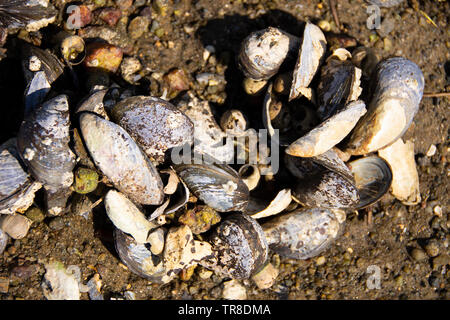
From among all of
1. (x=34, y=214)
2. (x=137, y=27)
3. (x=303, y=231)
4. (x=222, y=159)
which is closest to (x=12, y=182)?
(x=34, y=214)

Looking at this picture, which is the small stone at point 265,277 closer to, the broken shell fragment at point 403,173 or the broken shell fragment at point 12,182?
the broken shell fragment at point 403,173

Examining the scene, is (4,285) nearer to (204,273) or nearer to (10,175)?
(10,175)

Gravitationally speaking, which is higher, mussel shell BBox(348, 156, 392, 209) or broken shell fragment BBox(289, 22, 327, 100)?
broken shell fragment BBox(289, 22, 327, 100)

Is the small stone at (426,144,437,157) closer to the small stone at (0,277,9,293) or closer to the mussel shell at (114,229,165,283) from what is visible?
the mussel shell at (114,229,165,283)

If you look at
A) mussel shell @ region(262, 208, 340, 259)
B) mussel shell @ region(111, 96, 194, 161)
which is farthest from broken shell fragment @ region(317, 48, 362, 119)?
mussel shell @ region(111, 96, 194, 161)

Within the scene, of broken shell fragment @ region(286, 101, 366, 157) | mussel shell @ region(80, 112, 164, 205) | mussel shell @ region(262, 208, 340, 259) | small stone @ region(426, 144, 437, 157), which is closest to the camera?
mussel shell @ region(80, 112, 164, 205)

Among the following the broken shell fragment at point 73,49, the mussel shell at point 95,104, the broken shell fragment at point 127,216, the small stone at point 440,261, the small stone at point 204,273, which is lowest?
the small stone at point 440,261

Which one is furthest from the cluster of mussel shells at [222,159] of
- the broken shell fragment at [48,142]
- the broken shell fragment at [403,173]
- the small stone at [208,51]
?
the small stone at [208,51]
